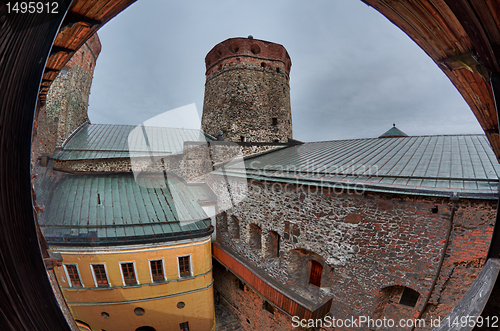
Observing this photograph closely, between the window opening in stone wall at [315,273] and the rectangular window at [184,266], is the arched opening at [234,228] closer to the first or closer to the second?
the rectangular window at [184,266]

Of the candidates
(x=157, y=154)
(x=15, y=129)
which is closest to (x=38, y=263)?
(x=15, y=129)

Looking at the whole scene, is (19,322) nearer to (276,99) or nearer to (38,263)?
(38,263)

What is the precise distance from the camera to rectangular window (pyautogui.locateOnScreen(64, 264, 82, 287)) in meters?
6.91

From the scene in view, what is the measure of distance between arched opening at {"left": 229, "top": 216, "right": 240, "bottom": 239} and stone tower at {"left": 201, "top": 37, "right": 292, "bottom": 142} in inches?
233

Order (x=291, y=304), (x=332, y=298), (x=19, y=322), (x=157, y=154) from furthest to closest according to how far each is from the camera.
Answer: (x=157, y=154)
(x=291, y=304)
(x=332, y=298)
(x=19, y=322)

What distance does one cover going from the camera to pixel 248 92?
13.7 m

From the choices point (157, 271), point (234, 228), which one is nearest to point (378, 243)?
point (234, 228)

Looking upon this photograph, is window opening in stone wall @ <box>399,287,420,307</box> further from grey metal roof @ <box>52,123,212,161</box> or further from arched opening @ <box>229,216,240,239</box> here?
grey metal roof @ <box>52,123,212,161</box>

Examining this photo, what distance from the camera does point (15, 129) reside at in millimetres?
979

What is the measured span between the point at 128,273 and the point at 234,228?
4.06 metres

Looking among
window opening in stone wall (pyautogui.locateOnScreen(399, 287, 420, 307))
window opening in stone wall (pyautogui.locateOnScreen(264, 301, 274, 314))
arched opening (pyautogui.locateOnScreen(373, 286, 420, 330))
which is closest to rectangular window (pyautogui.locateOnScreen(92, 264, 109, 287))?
window opening in stone wall (pyautogui.locateOnScreen(264, 301, 274, 314))

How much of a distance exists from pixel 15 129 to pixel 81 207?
29.0 feet

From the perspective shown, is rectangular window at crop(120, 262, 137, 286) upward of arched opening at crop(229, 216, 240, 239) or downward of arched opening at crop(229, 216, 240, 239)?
downward

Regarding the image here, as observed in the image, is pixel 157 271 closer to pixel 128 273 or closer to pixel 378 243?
pixel 128 273
